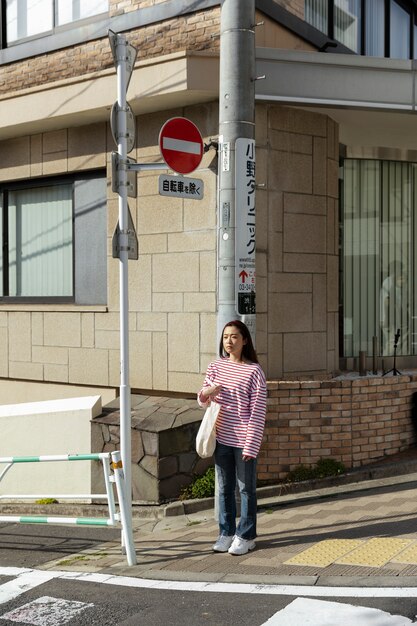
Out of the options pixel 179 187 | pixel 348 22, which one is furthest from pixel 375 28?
pixel 179 187

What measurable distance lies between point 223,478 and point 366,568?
1433 mm

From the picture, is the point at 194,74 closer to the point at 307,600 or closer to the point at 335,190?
the point at 335,190

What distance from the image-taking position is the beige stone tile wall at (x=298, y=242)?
9203mm

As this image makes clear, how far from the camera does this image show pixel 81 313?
34.3ft

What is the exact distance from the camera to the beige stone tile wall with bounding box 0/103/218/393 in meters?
9.27

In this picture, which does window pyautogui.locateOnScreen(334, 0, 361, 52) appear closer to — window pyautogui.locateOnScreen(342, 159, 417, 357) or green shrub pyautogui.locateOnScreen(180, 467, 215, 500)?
window pyautogui.locateOnScreen(342, 159, 417, 357)

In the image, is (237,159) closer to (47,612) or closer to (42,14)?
(47,612)

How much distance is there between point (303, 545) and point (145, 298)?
3.94 m

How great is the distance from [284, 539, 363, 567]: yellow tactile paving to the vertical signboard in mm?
2178

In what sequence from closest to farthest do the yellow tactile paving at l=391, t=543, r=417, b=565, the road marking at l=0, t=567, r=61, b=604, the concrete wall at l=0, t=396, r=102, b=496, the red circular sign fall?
the road marking at l=0, t=567, r=61, b=604, the yellow tactile paving at l=391, t=543, r=417, b=565, the red circular sign, the concrete wall at l=0, t=396, r=102, b=496

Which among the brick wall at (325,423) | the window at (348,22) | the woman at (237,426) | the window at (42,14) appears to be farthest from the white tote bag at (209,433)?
the window at (348,22)

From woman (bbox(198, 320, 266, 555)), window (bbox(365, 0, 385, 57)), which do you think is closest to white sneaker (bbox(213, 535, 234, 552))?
woman (bbox(198, 320, 266, 555))

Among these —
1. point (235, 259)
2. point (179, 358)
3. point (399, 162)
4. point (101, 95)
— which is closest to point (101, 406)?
point (179, 358)

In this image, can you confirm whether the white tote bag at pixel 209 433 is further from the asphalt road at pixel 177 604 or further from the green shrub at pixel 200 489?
the green shrub at pixel 200 489
